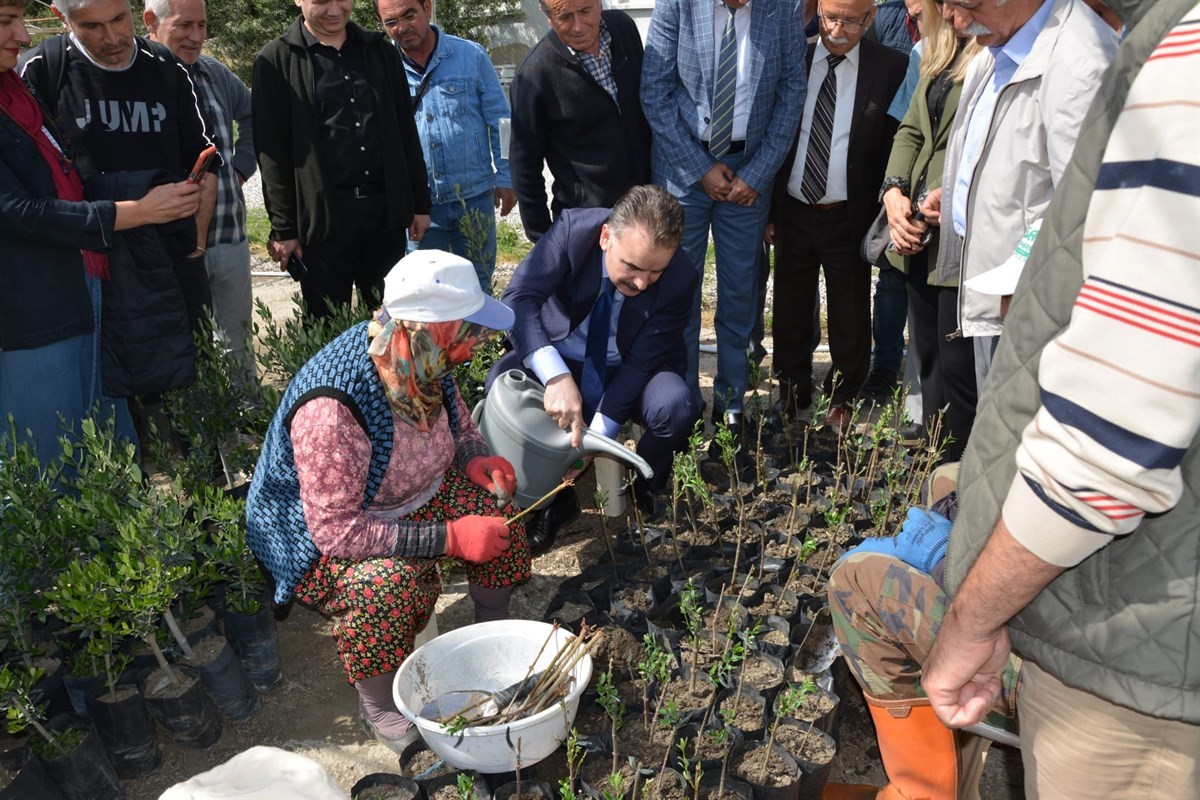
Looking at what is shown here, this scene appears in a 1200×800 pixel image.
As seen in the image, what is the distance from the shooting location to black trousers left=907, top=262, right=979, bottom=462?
336 cm

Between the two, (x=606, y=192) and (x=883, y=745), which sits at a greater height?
(x=606, y=192)

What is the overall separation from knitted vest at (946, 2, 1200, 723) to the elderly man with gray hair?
324cm

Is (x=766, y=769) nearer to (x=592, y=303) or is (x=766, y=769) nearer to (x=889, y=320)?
(x=592, y=303)

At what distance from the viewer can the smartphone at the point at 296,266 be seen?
13.8ft

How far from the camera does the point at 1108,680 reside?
4.08 feet

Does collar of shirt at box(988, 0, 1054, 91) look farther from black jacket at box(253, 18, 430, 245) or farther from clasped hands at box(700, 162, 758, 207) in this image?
black jacket at box(253, 18, 430, 245)

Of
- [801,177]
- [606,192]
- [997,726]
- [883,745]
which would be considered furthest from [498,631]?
[801,177]

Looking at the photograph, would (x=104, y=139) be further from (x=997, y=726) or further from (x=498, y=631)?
(x=997, y=726)

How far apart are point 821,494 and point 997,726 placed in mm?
1602

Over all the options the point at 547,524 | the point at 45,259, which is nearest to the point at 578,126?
the point at 547,524

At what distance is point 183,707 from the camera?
2.55m

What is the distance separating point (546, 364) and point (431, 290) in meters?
1.04

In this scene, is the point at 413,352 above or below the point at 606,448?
above

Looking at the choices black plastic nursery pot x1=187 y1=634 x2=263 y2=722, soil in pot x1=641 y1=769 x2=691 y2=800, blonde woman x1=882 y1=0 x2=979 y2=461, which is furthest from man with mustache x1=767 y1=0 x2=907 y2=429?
black plastic nursery pot x1=187 y1=634 x2=263 y2=722
